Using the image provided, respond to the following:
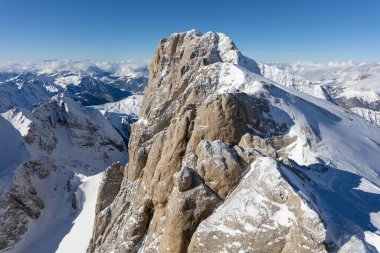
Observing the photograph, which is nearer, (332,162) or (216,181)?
(216,181)

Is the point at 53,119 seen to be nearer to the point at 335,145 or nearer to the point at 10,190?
the point at 10,190

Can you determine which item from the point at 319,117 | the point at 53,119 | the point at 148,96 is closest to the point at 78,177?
the point at 148,96

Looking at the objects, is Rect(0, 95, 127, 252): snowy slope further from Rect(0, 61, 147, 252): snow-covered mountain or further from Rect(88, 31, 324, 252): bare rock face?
Rect(88, 31, 324, 252): bare rock face

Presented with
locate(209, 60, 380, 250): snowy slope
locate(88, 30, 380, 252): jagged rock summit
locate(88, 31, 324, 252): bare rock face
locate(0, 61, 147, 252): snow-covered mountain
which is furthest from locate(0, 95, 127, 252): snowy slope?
locate(209, 60, 380, 250): snowy slope

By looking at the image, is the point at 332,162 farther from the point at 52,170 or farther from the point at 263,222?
the point at 52,170

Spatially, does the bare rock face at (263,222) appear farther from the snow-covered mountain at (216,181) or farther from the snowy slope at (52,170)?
the snowy slope at (52,170)

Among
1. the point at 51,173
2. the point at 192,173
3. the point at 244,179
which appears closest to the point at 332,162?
the point at 244,179
